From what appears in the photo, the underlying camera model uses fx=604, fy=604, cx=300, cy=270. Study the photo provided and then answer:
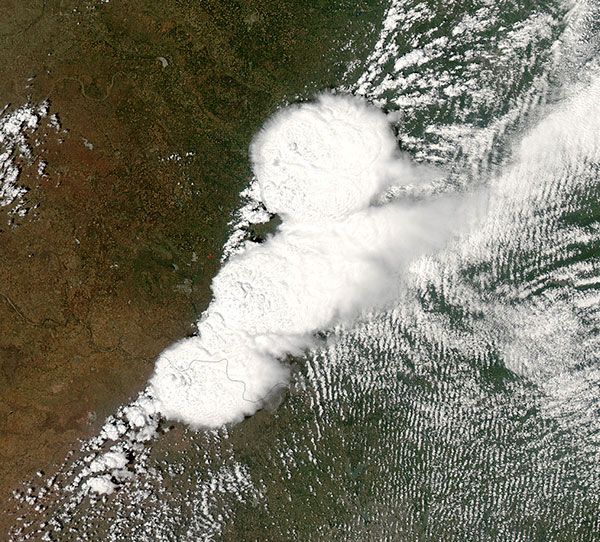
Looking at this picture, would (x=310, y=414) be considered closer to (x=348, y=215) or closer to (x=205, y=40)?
(x=348, y=215)

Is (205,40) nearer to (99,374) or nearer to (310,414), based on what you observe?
(99,374)

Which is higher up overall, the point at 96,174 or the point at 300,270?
the point at 96,174

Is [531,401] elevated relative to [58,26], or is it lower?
lower

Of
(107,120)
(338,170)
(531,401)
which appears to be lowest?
(531,401)

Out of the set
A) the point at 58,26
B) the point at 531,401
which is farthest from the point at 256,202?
the point at 531,401
